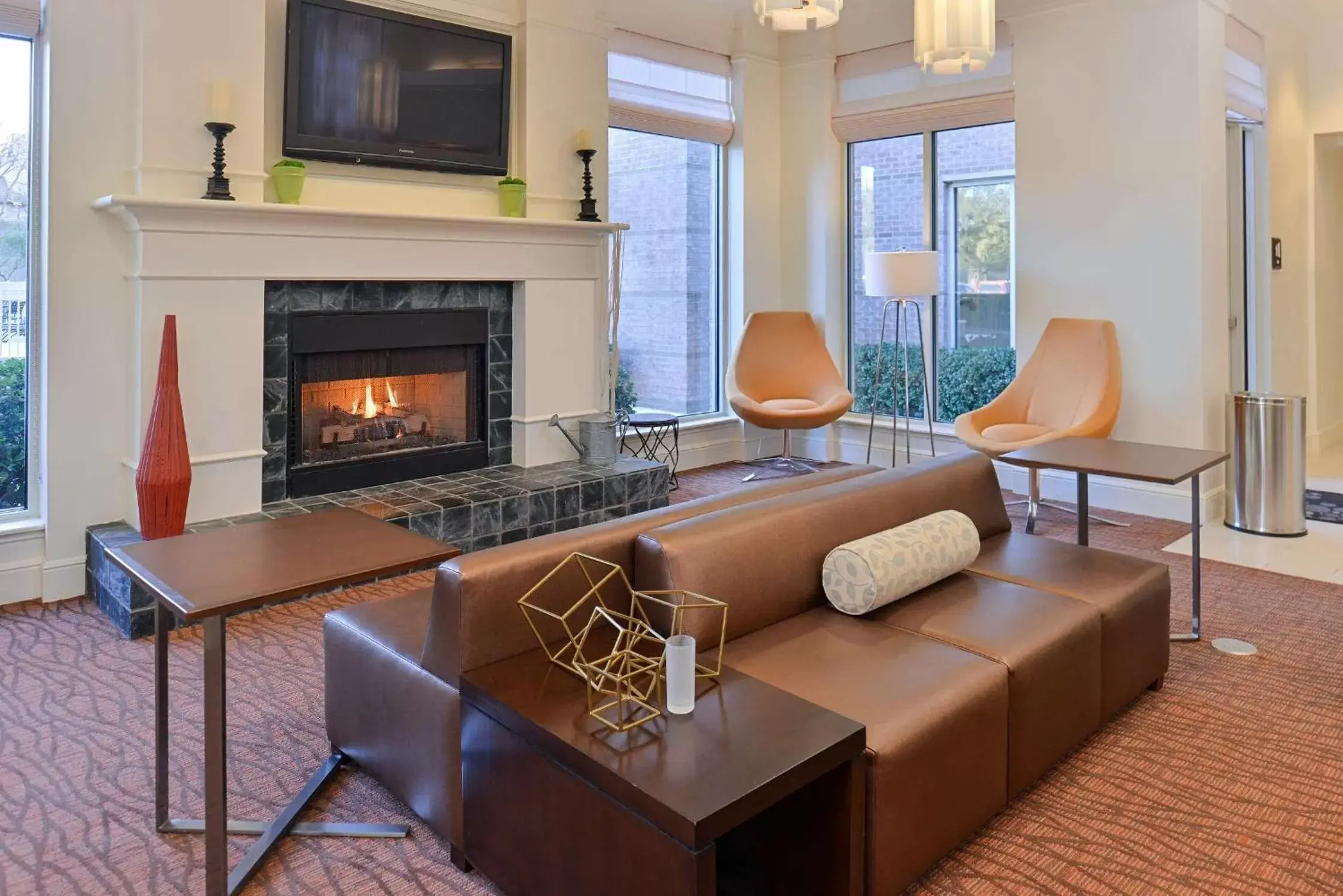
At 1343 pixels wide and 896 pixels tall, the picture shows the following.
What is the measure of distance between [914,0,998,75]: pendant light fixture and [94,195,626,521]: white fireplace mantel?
6.28ft

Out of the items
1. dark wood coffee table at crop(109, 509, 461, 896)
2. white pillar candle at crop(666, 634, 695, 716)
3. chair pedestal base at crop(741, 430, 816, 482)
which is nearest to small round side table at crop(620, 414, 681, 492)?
chair pedestal base at crop(741, 430, 816, 482)

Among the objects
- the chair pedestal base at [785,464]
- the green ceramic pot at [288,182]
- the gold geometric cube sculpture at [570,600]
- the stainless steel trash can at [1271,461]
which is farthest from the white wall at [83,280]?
the stainless steel trash can at [1271,461]

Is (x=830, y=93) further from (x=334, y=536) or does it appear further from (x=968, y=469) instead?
(x=334, y=536)

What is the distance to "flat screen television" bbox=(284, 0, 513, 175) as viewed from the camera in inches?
159

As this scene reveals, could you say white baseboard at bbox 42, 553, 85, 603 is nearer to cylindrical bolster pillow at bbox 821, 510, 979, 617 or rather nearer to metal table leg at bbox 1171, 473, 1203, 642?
cylindrical bolster pillow at bbox 821, 510, 979, 617

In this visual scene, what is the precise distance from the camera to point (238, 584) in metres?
1.76

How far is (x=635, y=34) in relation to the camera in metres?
5.61

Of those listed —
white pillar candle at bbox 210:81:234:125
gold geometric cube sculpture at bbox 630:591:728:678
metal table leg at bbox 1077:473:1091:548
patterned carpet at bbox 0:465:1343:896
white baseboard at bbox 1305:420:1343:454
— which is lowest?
patterned carpet at bbox 0:465:1343:896

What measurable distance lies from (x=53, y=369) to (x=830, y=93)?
4.74m

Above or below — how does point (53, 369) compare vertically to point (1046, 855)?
above

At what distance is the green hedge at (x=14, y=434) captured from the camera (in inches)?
144

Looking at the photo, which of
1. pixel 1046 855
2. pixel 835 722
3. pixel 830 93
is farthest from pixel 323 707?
pixel 830 93

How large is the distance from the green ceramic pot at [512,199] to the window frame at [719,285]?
1952 mm

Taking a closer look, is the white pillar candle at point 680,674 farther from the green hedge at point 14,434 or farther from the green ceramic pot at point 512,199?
the green ceramic pot at point 512,199
